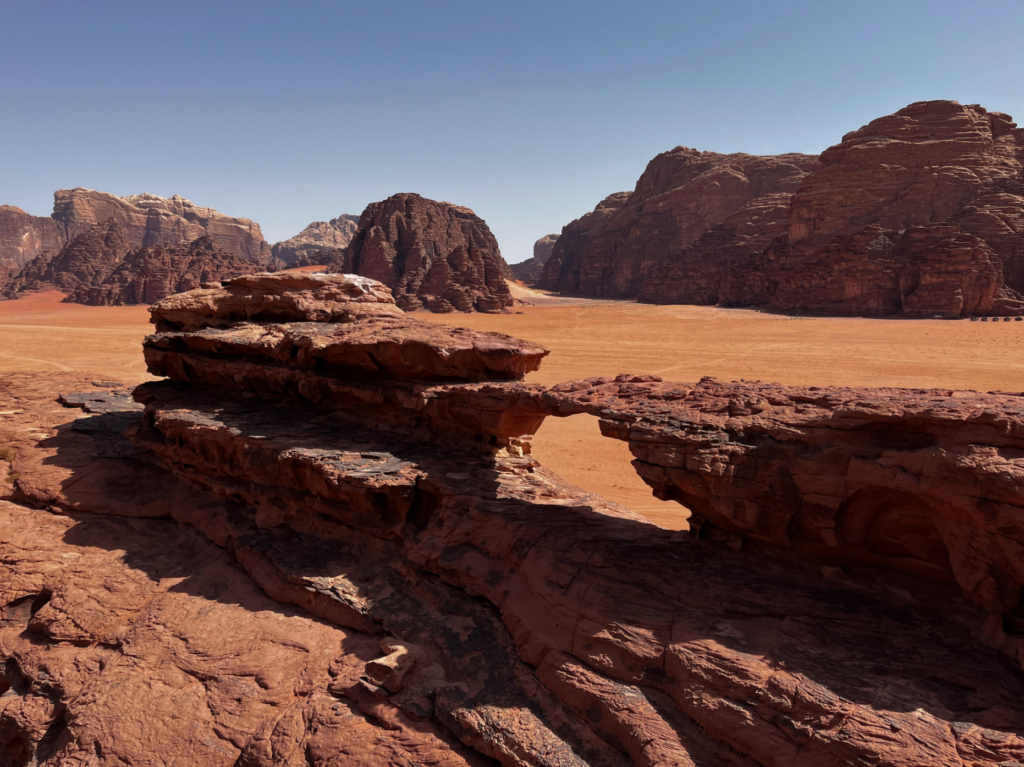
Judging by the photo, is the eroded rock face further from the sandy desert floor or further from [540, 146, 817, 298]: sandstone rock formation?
the sandy desert floor

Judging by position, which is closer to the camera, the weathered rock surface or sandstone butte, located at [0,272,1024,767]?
sandstone butte, located at [0,272,1024,767]

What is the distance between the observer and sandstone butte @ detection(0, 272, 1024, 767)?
422 centimetres

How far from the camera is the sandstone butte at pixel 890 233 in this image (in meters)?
39.7

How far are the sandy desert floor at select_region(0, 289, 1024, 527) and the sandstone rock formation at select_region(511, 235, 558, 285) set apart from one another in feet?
224

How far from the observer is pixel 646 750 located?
428 cm

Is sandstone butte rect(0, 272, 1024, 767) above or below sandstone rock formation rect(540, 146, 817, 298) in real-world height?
below

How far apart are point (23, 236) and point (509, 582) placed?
139698mm

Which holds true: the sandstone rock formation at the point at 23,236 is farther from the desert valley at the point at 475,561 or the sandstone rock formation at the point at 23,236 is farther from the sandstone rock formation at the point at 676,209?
the desert valley at the point at 475,561

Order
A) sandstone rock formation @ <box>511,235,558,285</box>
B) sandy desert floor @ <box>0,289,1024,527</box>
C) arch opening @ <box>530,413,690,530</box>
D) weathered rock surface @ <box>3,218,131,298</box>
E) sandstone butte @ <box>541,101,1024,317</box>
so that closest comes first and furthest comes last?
1. arch opening @ <box>530,413,690,530</box>
2. sandy desert floor @ <box>0,289,1024,527</box>
3. sandstone butte @ <box>541,101,1024,317</box>
4. weathered rock surface @ <box>3,218,131,298</box>
5. sandstone rock formation @ <box>511,235,558,285</box>

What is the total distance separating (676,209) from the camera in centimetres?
8019

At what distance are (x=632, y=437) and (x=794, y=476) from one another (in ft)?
4.81

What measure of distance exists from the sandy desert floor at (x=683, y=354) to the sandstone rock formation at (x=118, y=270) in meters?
17.1

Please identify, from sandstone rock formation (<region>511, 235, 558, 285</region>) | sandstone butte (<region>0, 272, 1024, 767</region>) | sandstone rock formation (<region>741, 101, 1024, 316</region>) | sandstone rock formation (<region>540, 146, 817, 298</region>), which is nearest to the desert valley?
sandstone butte (<region>0, 272, 1024, 767</region>)

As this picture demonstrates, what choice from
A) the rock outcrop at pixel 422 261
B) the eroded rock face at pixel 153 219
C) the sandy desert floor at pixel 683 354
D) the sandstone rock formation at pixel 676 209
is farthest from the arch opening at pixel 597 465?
the eroded rock face at pixel 153 219
